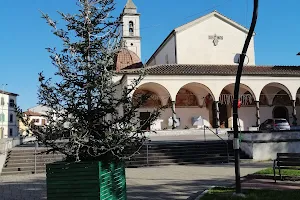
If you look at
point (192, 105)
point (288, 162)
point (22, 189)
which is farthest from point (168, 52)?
point (22, 189)

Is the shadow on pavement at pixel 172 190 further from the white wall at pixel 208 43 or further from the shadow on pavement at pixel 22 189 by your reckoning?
the white wall at pixel 208 43

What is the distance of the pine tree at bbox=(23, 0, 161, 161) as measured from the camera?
229 inches

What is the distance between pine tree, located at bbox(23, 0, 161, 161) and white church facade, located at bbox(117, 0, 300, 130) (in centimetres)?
2569

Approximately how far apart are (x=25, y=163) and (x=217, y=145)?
9849 millimetres

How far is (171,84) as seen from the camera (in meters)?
32.9

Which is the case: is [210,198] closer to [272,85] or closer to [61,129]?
[61,129]

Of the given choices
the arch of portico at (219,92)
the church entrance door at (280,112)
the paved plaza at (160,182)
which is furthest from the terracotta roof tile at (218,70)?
the paved plaza at (160,182)

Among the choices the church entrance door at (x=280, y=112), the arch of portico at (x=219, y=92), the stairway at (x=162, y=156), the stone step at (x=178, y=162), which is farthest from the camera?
the church entrance door at (x=280, y=112)

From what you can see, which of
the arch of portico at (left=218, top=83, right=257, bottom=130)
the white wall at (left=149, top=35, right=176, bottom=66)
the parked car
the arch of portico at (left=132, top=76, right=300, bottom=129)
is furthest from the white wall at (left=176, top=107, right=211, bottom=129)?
the parked car

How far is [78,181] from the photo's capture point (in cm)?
541

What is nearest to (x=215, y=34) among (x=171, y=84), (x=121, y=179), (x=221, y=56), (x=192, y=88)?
(x=221, y=56)

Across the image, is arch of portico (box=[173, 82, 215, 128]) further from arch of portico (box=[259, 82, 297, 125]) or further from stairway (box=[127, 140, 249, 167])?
stairway (box=[127, 140, 249, 167])

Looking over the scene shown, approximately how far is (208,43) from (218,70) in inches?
240

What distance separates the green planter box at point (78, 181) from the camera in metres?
5.34
